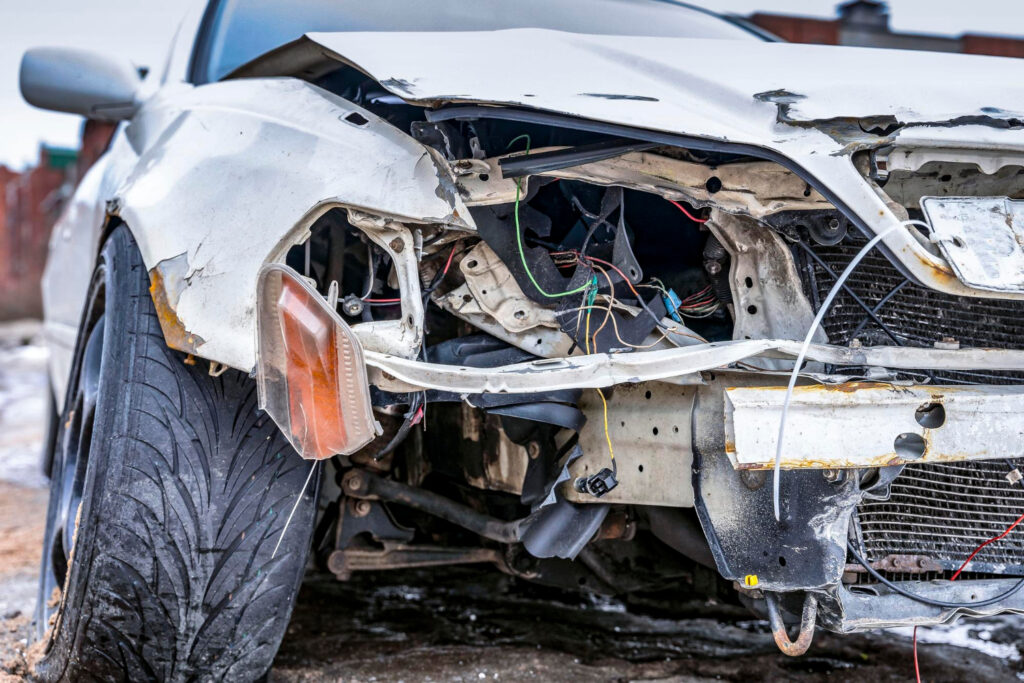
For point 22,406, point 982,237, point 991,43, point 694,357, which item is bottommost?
point 22,406

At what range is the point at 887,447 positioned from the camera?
5.28 feet

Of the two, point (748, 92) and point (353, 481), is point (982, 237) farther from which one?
point (353, 481)

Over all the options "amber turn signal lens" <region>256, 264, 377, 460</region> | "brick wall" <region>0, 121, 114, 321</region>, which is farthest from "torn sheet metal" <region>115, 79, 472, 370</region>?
"brick wall" <region>0, 121, 114, 321</region>

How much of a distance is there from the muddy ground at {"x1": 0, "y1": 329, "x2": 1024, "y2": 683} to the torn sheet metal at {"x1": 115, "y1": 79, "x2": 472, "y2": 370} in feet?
3.05

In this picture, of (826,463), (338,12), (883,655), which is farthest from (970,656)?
(338,12)

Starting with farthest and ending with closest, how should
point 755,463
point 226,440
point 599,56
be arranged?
point 226,440 → point 599,56 → point 755,463

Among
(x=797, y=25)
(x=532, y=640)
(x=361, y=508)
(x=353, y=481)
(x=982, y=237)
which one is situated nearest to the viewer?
(x=982, y=237)

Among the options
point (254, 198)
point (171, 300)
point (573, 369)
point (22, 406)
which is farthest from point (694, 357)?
point (22, 406)

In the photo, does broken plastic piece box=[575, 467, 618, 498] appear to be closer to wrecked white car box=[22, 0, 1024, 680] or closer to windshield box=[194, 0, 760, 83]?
wrecked white car box=[22, 0, 1024, 680]

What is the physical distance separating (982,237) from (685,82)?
1.80ft

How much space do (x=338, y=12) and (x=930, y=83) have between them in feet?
4.69

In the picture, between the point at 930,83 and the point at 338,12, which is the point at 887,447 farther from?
the point at 338,12

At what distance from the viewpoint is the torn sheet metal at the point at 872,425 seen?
1571 millimetres

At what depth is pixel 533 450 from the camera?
6.29 feet
